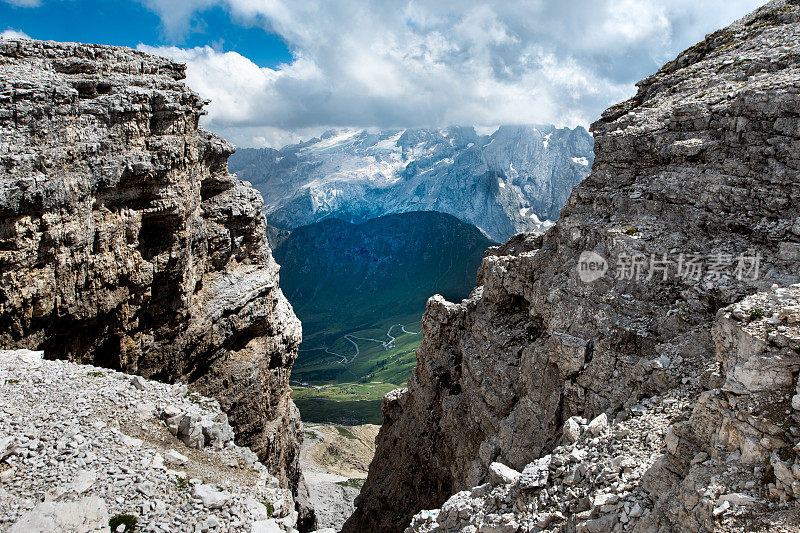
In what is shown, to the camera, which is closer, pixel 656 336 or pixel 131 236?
pixel 656 336

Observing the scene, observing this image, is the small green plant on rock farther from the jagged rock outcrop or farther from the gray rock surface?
the jagged rock outcrop

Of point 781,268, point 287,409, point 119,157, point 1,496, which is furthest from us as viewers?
point 287,409

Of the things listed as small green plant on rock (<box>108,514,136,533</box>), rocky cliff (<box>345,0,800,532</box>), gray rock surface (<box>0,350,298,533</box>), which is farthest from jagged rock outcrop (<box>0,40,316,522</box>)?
rocky cliff (<box>345,0,800,532</box>)

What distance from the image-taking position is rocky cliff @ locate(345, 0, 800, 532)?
1636 centimetres

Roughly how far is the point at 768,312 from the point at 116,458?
2948 cm

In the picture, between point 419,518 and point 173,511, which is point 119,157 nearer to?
point 173,511

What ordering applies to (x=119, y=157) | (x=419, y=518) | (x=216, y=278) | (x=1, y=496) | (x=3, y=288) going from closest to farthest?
(x=1, y=496) → (x=419, y=518) → (x=3, y=288) → (x=119, y=157) → (x=216, y=278)

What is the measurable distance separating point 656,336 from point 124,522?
2842 centimetres

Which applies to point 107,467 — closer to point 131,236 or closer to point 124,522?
point 124,522

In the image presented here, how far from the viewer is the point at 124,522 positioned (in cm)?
2067

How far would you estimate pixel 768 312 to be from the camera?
17797 millimetres

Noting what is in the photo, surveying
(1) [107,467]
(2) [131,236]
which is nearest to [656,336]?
(1) [107,467]

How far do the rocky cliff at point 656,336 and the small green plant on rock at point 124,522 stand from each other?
48.6ft

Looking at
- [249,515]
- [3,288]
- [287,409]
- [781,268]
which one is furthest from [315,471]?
[781,268]
